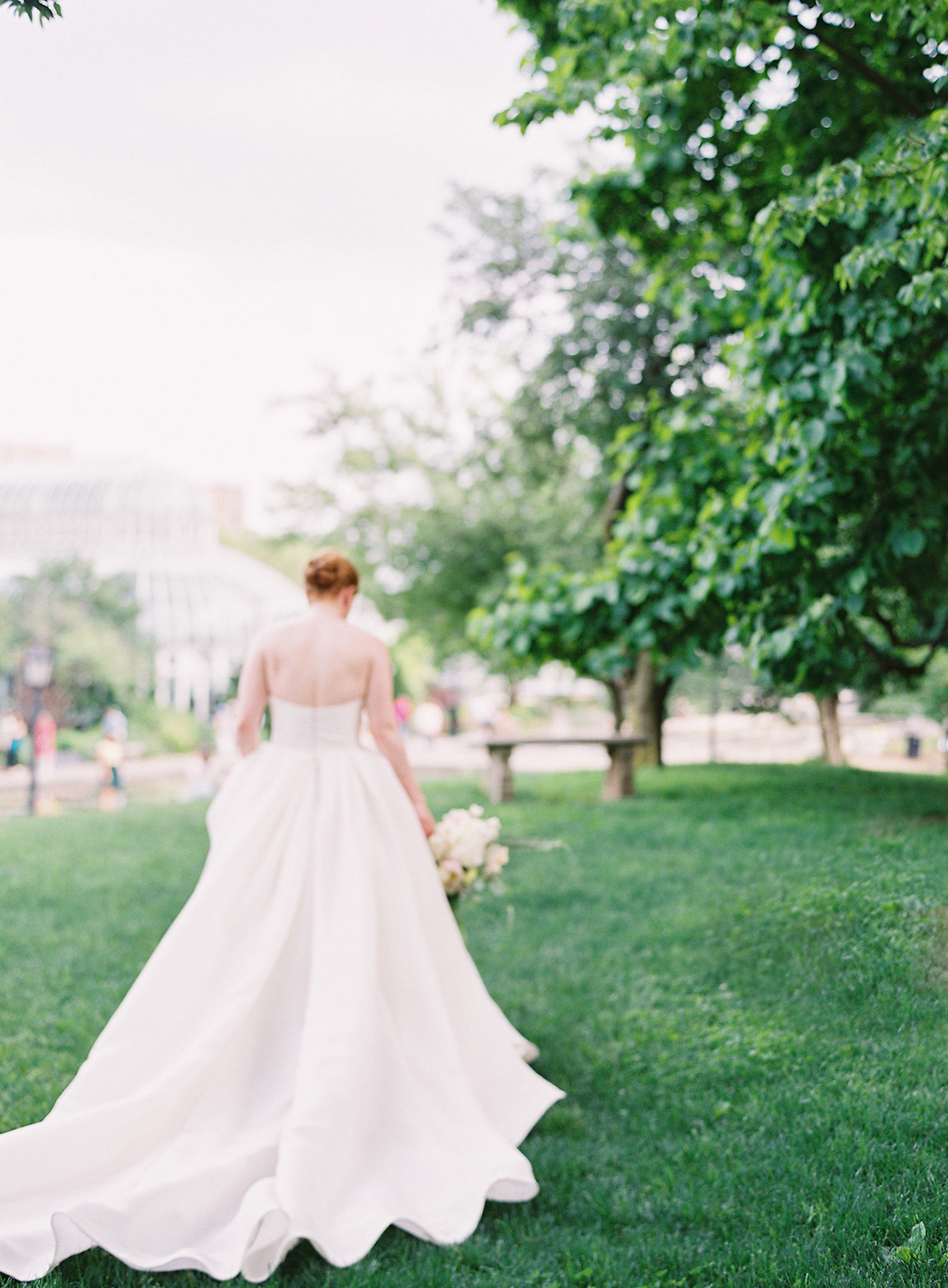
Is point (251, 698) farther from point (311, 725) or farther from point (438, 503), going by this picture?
point (438, 503)

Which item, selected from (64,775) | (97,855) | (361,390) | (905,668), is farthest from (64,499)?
(905,668)

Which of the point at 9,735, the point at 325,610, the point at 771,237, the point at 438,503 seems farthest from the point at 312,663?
the point at 9,735

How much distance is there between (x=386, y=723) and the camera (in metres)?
4.21

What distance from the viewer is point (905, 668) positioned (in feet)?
24.1

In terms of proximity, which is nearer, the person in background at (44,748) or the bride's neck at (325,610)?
the bride's neck at (325,610)

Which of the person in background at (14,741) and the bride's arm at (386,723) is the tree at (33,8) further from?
the person in background at (14,741)

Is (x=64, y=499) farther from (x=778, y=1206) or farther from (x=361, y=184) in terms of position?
(x=778, y=1206)

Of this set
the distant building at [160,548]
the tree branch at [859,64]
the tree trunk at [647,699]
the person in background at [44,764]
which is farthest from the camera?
→ the distant building at [160,548]

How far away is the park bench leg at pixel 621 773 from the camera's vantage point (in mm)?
11109

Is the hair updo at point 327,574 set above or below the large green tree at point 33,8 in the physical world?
below

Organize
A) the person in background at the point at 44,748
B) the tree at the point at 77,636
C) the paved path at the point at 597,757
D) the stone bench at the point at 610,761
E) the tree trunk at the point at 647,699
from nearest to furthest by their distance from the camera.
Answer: the stone bench at the point at 610,761 < the tree trunk at the point at 647,699 < the paved path at the point at 597,757 < the person in background at the point at 44,748 < the tree at the point at 77,636

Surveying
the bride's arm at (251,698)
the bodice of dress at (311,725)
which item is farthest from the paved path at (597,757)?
the bride's arm at (251,698)

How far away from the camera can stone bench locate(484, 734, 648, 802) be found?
11055mm

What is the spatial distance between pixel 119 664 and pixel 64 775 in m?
5.98
